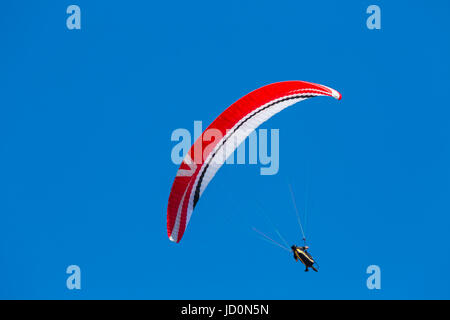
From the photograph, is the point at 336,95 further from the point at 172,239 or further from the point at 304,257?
the point at 172,239

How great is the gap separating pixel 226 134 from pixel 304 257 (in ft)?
13.6

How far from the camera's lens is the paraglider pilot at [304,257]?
1814 centimetres

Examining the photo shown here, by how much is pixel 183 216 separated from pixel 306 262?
3779 millimetres

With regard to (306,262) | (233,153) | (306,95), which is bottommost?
(306,262)

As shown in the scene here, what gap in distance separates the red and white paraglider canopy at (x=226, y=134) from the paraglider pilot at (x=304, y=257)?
3237mm

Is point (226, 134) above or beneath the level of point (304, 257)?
above

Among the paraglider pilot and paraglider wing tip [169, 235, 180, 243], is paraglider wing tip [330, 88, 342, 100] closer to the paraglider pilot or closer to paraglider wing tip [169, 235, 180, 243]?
the paraglider pilot

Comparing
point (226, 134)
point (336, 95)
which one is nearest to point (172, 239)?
point (226, 134)

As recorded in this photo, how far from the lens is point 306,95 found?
17.8 m

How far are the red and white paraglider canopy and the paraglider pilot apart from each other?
324cm

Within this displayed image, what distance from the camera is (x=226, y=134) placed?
57.8 ft

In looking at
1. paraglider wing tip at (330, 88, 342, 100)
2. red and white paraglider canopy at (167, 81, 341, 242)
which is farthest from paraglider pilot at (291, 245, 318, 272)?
paraglider wing tip at (330, 88, 342, 100)
